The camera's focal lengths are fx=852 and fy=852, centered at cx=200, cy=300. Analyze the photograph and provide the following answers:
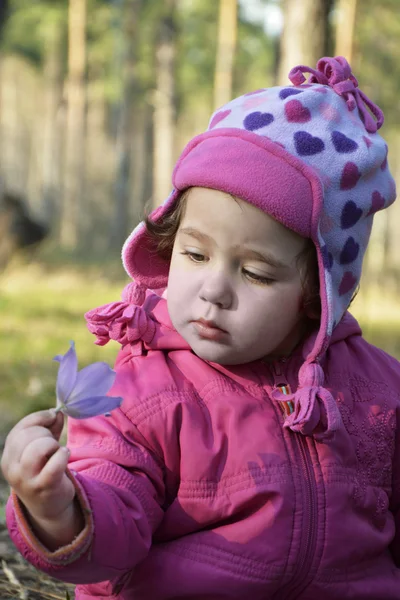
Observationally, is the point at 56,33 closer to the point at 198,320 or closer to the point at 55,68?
the point at 55,68

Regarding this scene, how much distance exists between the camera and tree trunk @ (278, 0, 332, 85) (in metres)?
5.73

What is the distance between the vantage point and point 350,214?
7.43 feet

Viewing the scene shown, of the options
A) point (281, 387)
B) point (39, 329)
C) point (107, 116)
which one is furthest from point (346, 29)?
point (107, 116)

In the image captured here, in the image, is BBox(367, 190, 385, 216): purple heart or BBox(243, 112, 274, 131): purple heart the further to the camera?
BBox(367, 190, 385, 216): purple heart

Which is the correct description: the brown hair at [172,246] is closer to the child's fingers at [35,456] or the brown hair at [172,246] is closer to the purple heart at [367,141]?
the purple heart at [367,141]

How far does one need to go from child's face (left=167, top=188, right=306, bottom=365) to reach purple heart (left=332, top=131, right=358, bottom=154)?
27 centimetres

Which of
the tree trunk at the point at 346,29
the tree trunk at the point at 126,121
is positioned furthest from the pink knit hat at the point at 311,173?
the tree trunk at the point at 126,121

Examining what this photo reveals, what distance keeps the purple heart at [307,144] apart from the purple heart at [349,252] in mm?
263

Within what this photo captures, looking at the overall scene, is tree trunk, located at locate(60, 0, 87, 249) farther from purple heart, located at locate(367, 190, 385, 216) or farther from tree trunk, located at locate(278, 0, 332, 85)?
purple heart, located at locate(367, 190, 385, 216)

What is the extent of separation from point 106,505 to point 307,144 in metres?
1.04

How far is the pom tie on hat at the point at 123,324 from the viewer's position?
7.38ft

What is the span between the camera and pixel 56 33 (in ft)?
96.0

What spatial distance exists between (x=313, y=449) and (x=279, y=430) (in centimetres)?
10

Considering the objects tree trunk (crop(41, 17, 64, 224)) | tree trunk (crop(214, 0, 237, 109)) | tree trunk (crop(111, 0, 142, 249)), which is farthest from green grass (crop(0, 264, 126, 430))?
tree trunk (crop(41, 17, 64, 224))
